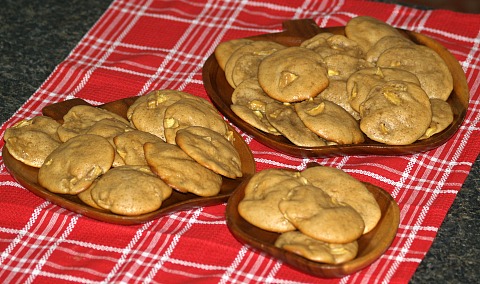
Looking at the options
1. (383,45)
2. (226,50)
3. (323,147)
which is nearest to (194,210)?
(323,147)

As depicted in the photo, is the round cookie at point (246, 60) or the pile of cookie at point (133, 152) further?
the round cookie at point (246, 60)

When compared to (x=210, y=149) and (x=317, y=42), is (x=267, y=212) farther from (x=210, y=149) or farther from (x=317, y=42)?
(x=317, y=42)

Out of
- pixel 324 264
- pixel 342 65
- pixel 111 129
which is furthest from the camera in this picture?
pixel 342 65

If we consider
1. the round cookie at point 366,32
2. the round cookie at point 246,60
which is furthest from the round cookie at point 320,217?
the round cookie at point 366,32

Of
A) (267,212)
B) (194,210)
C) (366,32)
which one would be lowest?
(194,210)

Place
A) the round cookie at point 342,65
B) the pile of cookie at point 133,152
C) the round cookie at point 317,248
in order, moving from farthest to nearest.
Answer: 1. the round cookie at point 342,65
2. the pile of cookie at point 133,152
3. the round cookie at point 317,248

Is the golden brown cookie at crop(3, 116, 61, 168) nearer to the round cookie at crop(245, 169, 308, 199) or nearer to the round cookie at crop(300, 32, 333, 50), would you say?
the round cookie at crop(245, 169, 308, 199)

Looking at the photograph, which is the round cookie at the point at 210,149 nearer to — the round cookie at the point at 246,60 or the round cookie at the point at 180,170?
the round cookie at the point at 180,170

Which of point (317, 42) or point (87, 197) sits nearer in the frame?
point (87, 197)
